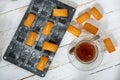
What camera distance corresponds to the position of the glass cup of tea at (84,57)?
54.4 inches

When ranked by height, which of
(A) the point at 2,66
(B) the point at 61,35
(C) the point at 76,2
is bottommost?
(A) the point at 2,66

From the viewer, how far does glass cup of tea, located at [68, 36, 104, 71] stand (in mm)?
1382

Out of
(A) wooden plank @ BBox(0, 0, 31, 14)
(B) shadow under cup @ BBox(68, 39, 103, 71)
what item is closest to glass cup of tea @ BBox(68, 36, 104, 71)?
(B) shadow under cup @ BBox(68, 39, 103, 71)

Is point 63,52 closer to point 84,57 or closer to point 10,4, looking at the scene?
point 84,57

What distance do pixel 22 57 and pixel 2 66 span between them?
65 mm

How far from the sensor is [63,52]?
1391 mm

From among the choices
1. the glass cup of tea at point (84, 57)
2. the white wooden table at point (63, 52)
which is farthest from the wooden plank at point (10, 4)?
the glass cup of tea at point (84, 57)

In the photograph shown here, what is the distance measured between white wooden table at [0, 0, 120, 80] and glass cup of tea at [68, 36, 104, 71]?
2 centimetres

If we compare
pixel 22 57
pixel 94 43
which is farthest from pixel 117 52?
pixel 22 57

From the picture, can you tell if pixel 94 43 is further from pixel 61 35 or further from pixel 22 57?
pixel 22 57

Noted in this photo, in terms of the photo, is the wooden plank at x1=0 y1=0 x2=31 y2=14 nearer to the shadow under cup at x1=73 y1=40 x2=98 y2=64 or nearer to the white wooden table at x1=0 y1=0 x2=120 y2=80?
the white wooden table at x1=0 y1=0 x2=120 y2=80

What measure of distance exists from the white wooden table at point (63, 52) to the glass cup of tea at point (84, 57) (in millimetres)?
15

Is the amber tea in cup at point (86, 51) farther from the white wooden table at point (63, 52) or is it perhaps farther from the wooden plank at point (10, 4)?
the wooden plank at point (10, 4)

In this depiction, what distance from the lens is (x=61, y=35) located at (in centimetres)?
138
